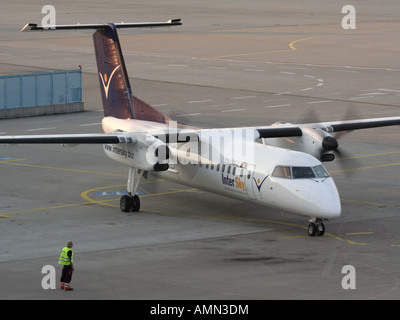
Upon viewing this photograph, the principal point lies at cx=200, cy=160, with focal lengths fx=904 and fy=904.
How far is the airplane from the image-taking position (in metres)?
27.5

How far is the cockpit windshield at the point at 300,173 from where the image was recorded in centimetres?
2759

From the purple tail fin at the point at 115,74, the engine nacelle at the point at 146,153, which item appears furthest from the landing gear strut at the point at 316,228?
the purple tail fin at the point at 115,74

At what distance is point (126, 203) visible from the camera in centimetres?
3083

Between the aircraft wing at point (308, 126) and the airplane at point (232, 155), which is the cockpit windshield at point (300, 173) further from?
the aircraft wing at point (308, 126)

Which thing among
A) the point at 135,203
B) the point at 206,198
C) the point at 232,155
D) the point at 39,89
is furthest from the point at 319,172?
the point at 39,89

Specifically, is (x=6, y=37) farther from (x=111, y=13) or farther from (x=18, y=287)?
(x=18, y=287)

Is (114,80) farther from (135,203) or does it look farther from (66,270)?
(66,270)

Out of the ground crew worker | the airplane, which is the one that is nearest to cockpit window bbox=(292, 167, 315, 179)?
the airplane

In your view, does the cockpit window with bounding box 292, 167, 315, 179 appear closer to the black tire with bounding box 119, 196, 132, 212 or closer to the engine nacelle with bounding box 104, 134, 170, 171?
the engine nacelle with bounding box 104, 134, 170, 171

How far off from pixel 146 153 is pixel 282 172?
4.79 metres

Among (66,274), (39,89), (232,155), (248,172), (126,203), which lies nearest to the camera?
(66,274)
